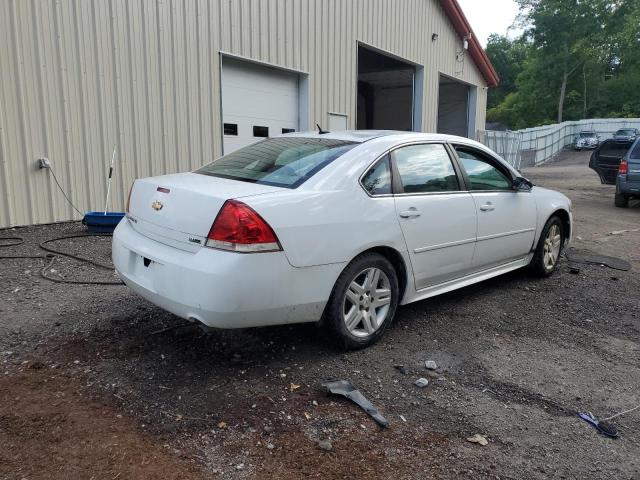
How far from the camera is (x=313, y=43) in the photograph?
35.7 ft

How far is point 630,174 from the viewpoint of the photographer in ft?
40.3

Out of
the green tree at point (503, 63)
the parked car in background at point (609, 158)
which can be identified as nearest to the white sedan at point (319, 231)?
the parked car in background at point (609, 158)

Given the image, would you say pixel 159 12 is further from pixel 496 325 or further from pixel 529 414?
pixel 529 414

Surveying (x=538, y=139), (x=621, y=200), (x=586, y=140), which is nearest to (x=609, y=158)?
(x=621, y=200)

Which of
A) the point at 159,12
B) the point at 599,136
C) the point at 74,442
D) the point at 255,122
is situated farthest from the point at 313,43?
the point at 599,136

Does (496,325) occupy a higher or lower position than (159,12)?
lower

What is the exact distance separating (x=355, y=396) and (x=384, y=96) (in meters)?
19.3

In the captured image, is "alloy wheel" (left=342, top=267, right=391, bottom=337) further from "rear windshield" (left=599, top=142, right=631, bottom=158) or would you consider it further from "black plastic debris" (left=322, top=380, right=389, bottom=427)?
"rear windshield" (left=599, top=142, right=631, bottom=158)

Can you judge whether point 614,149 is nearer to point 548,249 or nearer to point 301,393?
point 548,249

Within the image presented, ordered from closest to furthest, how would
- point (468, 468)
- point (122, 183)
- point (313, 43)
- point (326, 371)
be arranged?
point (468, 468), point (326, 371), point (122, 183), point (313, 43)

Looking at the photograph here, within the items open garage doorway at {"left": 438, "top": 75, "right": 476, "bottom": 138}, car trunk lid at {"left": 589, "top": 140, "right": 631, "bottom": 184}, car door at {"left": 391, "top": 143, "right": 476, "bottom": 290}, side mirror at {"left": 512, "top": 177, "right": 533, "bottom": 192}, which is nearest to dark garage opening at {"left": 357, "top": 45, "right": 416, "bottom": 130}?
open garage doorway at {"left": 438, "top": 75, "right": 476, "bottom": 138}

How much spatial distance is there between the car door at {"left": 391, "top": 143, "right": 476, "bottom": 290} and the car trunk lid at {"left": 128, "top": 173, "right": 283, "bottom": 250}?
111cm

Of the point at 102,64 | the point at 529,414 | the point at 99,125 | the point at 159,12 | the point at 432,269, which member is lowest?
the point at 529,414

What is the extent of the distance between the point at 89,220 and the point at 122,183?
4.51 ft
